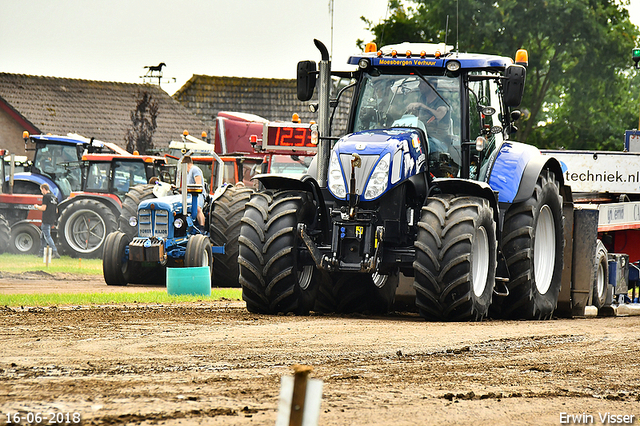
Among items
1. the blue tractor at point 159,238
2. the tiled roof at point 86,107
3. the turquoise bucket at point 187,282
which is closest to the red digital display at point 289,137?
the blue tractor at point 159,238

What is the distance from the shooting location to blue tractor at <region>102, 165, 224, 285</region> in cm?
1568

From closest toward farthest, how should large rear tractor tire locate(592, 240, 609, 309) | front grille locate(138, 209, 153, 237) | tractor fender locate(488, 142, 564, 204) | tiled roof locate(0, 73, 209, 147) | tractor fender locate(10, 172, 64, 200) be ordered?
tractor fender locate(488, 142, 564, 204) → large rear tractor tire locate(592, 240, 609, 309) → front grille locate(138, 209, 153, 237) → tractor fender locate(10, 172, 64, 200) → tiled roof locate(0, 73, 209, 147)

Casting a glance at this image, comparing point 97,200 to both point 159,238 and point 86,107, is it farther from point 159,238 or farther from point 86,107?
point 86,107

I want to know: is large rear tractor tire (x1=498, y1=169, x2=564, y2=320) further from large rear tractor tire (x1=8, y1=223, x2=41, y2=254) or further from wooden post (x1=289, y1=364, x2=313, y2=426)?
large rear tractor tire (x1=8, y1=223, x2=41, y2=254)

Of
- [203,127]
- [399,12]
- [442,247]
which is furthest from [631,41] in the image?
[442,247]

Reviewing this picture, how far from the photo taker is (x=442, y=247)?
9094 mm

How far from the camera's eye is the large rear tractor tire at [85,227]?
21047mm

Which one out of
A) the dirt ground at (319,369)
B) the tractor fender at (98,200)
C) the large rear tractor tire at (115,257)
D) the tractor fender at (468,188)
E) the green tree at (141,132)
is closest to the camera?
the dirt ground at (319,369)

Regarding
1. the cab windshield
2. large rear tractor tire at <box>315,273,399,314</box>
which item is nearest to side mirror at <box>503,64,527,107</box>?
the cab windshield

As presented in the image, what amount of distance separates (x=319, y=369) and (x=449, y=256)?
10.8 feet

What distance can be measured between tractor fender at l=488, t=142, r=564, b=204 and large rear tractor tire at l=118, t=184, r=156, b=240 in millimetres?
8062

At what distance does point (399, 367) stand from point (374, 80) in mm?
4845

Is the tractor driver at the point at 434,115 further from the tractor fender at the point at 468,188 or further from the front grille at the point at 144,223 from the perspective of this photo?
the front grille at the point at 144,223

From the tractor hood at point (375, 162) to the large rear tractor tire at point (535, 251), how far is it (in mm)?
1437
